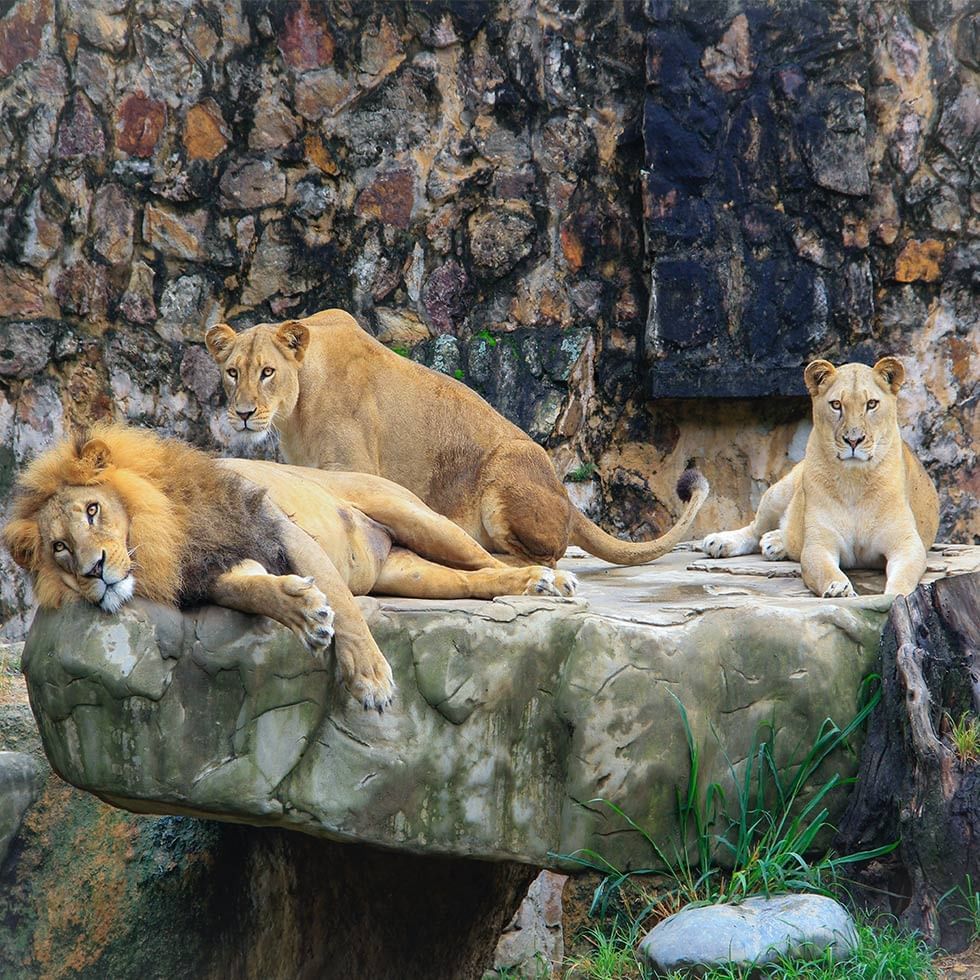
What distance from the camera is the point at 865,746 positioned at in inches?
165

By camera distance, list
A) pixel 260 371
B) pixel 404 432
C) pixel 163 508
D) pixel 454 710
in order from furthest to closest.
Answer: pixel 404 432 < pixel 260 371 < pixel 454 710 < pixel 163 508

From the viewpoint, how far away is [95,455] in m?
3.63

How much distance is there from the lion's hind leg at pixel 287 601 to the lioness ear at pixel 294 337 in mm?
1910

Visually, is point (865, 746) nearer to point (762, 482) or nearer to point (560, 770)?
point (560, 770)

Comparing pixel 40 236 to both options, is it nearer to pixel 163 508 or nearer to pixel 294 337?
pixel 294 337

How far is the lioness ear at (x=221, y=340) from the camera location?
550 centimetres

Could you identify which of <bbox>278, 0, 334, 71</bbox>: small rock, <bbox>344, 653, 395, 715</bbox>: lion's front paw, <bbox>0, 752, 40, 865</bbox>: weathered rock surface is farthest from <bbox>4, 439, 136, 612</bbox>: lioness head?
<bbox>278, 0, 334, 71</bbox>: small rock

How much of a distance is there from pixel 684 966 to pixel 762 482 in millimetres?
4036

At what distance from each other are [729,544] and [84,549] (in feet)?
10.8

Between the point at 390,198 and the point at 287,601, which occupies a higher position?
the point at 390,198

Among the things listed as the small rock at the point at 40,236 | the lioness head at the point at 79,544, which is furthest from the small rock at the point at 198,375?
the lioness head at the point at 79,544

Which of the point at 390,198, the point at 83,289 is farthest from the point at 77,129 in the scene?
the point at 390,198

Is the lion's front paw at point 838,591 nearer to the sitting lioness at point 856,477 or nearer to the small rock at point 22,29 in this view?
the sitting lioness at point 856,477

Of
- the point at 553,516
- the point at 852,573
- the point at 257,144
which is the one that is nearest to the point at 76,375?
the point at 257,144
